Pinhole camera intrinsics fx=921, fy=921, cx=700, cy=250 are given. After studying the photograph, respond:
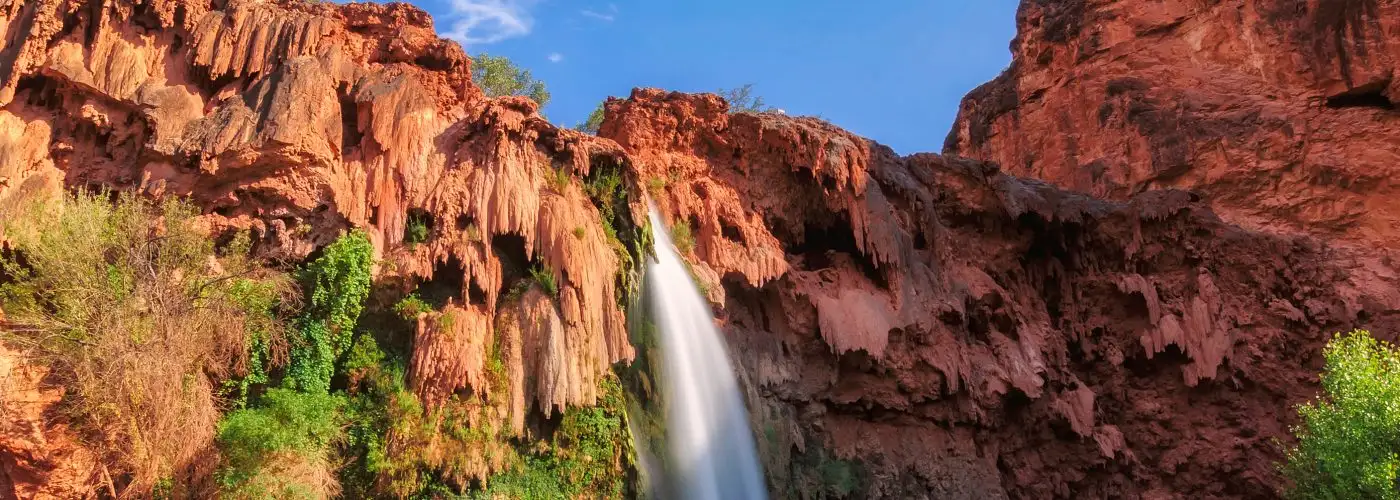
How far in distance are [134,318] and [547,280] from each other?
575cm

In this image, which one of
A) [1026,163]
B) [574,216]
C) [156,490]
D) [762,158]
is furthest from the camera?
[1026,163]

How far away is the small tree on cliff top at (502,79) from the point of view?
123ft

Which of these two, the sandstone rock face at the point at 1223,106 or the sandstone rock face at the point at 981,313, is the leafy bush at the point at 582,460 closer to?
the sandstone rock face at the point at 981,313

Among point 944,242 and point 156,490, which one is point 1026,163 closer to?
point 944,242

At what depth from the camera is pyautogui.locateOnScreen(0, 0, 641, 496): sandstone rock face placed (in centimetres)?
1433

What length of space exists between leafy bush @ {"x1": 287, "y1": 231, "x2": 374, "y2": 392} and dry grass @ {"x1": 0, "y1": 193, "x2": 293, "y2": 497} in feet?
1.45

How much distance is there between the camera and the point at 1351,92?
90.6 feet

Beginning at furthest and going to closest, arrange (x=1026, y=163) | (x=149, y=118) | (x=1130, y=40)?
(x=1026, y=163) → (x=1130, y=40) → (x=149, y=118)

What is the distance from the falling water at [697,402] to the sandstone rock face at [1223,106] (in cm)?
1942

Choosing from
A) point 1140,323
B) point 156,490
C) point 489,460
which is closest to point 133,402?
point 156,490

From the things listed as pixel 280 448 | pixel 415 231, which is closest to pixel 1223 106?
pixel 415 231

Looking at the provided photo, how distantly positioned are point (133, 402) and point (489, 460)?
4.66 meters

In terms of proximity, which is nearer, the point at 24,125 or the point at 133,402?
the point at 133,402

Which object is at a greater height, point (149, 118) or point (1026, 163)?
point (1026, 163)
